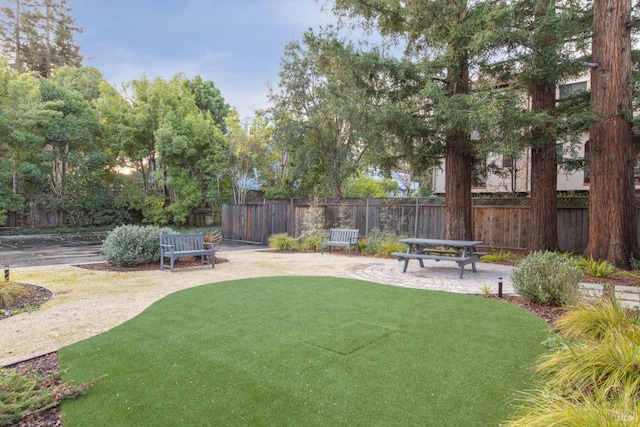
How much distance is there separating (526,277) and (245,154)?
1546cm

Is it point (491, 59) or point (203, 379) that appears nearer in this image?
point (203, 379)

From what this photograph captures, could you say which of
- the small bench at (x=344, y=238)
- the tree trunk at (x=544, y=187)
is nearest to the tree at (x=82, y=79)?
the small bench at (x=344, y=238)

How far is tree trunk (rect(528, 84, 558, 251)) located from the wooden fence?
3.09 ft

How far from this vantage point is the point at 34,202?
19469 millimetres

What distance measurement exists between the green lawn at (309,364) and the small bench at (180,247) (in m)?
3.04

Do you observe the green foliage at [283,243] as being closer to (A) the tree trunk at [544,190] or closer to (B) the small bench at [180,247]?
(B) the small bench at [180,247]

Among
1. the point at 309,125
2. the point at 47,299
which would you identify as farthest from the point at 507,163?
the point at 47,299

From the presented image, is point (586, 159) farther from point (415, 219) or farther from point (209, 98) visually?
point (209, 98)

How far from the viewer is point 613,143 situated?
7734 mm

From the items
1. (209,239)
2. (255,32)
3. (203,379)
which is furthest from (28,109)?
(203,379)

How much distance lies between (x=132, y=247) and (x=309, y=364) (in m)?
6.87

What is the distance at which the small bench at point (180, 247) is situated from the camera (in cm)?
820

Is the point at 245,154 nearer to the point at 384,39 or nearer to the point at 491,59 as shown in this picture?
the point at 384,39

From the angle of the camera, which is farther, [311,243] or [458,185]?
[311,243]
